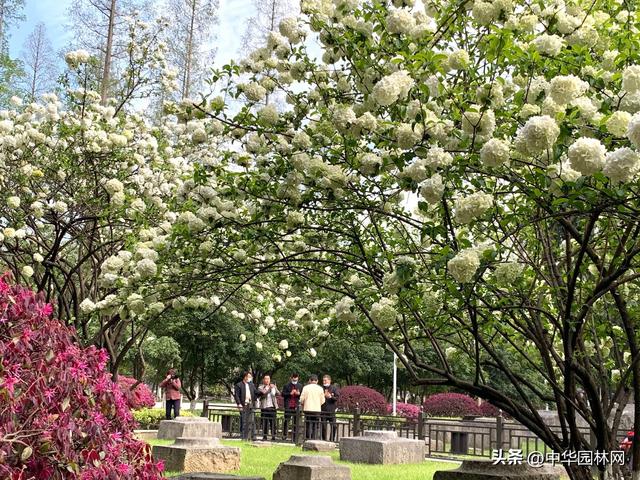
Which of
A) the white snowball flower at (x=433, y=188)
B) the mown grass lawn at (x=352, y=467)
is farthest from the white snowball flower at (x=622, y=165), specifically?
the mown grass lawn at (x=352, y=467)

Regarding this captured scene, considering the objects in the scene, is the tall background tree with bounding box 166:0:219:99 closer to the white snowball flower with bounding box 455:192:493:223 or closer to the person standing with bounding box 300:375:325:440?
the person standing with bounding box 300:375:325:440

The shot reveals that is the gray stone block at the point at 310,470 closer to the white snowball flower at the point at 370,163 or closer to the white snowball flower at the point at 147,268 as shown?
the white snowball flower at the point at 147,268

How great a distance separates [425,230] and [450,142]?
0.50 m

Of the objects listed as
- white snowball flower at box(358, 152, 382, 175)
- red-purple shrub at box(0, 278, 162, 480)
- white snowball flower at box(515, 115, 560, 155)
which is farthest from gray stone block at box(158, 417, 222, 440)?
white snowball flower at box(515, 115, 560, 155)

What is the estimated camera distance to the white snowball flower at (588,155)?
123 inches

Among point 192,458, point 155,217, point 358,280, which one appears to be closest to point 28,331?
point 358,280

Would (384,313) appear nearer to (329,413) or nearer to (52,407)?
(52,407)

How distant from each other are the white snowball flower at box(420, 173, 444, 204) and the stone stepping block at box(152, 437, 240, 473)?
8.06 metres

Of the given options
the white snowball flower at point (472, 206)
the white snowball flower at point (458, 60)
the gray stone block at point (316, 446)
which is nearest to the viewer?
the white snowball flower at point (472, 206)

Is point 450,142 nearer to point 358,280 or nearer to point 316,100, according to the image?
point 316,100

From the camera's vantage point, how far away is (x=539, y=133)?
3.27 m

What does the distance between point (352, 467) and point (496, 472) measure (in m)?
5.75

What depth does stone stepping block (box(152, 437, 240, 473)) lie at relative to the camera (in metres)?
10.8

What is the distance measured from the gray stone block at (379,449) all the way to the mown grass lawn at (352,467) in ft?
0.69
